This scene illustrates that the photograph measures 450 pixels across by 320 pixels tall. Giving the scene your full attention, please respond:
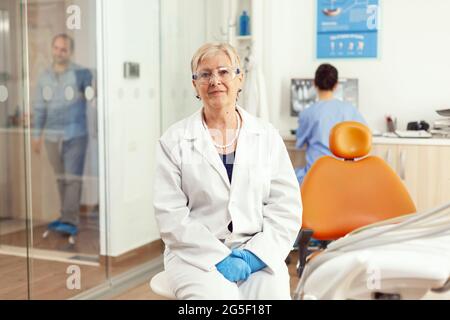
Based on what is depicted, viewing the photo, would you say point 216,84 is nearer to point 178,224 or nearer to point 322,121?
point 178,224

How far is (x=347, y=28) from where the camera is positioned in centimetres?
418

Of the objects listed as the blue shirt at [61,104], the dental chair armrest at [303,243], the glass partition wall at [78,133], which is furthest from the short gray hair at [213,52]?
the blue shirt at [61,104]

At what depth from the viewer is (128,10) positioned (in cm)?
332

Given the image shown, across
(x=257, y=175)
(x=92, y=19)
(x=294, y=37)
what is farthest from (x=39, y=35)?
(x=294, y=37)

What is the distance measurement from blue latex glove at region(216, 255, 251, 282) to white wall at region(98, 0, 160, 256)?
1728 millimetres

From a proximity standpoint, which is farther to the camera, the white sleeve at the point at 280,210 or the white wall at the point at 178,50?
the white wall at the point at 178,50

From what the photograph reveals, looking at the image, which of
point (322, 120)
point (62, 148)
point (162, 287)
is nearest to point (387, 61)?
point (322, 120)

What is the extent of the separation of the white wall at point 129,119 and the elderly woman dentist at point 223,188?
1.48 m

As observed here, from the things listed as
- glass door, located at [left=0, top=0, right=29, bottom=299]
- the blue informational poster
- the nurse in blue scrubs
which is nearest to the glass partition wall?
glass door, located at [left=0, top=0, right=29, bottom=299]

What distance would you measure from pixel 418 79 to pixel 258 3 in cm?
125

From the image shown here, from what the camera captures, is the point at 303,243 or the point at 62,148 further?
the point at 62,148

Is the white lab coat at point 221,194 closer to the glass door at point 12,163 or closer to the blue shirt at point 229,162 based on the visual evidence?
the blue shirt at point 229,162

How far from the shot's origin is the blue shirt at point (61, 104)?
2.92m

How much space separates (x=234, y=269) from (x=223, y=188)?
264 millimetres
